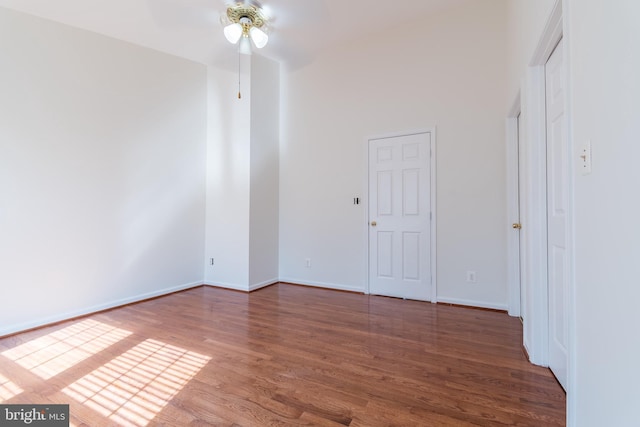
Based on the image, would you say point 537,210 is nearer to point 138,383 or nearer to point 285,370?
point 285,370

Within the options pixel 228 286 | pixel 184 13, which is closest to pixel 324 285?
pixel 228 286

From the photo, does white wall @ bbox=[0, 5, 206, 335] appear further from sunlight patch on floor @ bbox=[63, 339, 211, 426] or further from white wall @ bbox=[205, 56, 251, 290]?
sunlight patch on floor @ bbox=[63, 339, 211, 426]

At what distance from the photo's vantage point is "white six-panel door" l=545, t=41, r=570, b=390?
169 cm

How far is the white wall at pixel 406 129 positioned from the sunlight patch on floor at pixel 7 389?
2961 mm

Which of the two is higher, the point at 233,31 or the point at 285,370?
the point at 233,31

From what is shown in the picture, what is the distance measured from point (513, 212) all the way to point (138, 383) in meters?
3.40

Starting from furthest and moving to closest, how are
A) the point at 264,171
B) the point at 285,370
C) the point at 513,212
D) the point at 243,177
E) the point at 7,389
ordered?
the point at 264,171
the point at 243,177
the point at 513,212
the point at 285,370
the point at 7,389

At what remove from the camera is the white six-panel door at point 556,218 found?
169 centimetres

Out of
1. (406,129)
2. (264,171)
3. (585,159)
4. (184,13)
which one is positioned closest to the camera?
(585,159)

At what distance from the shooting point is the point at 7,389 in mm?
1782

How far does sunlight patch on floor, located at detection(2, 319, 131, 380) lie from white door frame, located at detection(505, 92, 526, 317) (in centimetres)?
364

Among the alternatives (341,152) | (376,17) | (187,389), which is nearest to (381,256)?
(341,152)

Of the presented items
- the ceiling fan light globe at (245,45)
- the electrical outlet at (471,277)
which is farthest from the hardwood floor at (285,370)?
the ceiling fan light globe at (245,45)

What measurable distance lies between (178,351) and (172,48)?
3.53 meters
